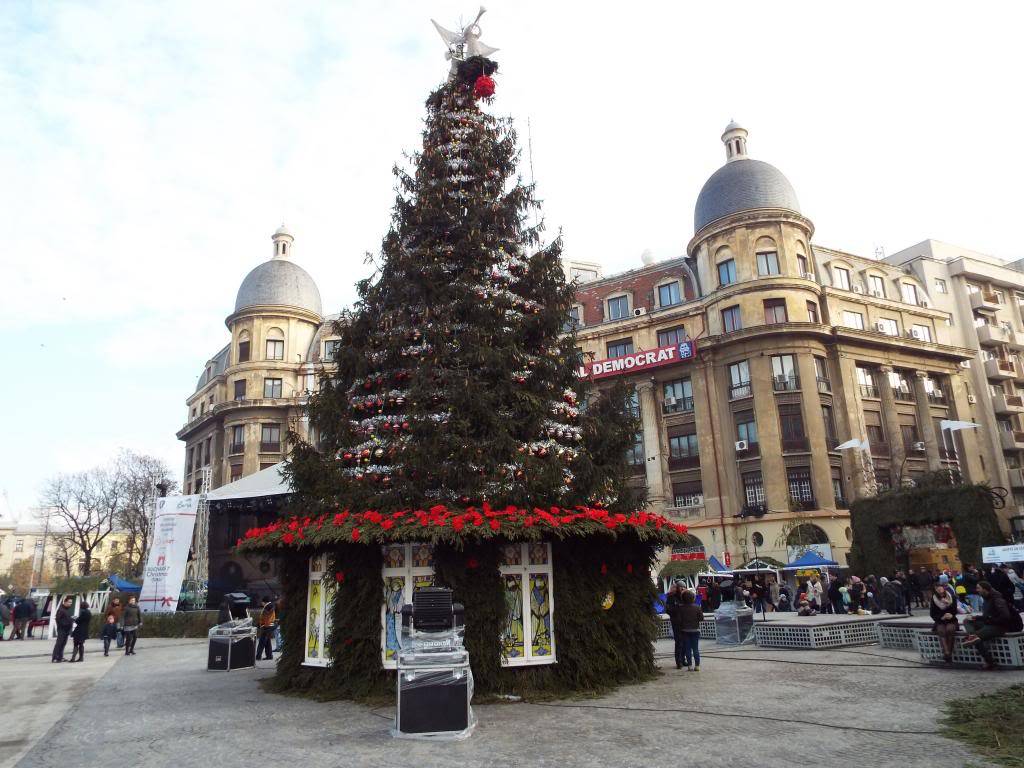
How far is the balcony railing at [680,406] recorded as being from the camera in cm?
4500

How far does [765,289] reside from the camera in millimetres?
42625

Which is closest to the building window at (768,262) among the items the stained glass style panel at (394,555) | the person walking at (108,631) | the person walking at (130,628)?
the person walking at (130,628)

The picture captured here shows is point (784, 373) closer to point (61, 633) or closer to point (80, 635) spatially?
point (80, 635)

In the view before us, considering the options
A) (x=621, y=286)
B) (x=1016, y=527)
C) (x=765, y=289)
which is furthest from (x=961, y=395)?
(x=621, y=286)

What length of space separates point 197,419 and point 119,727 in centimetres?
5632

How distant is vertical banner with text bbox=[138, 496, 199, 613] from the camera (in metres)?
32.2

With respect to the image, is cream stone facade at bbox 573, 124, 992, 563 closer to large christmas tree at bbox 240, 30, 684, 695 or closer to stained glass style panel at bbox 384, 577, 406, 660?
large christmas tree at bbox 240, 30, 684, 695

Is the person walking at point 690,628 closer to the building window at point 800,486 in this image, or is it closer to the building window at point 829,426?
the building window at point 800,486

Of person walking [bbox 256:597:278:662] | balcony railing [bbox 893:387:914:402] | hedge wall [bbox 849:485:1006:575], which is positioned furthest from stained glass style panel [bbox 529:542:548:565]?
balcony railing [bbox 893:387:914:402]

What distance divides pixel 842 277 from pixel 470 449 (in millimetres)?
42677

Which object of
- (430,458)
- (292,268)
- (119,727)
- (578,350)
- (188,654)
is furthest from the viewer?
(292,268)

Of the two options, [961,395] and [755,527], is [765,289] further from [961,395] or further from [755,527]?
[961,395]

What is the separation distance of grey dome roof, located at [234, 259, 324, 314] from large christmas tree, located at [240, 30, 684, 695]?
45.4 metres

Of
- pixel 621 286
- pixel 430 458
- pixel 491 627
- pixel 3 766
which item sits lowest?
pixel 3 766
